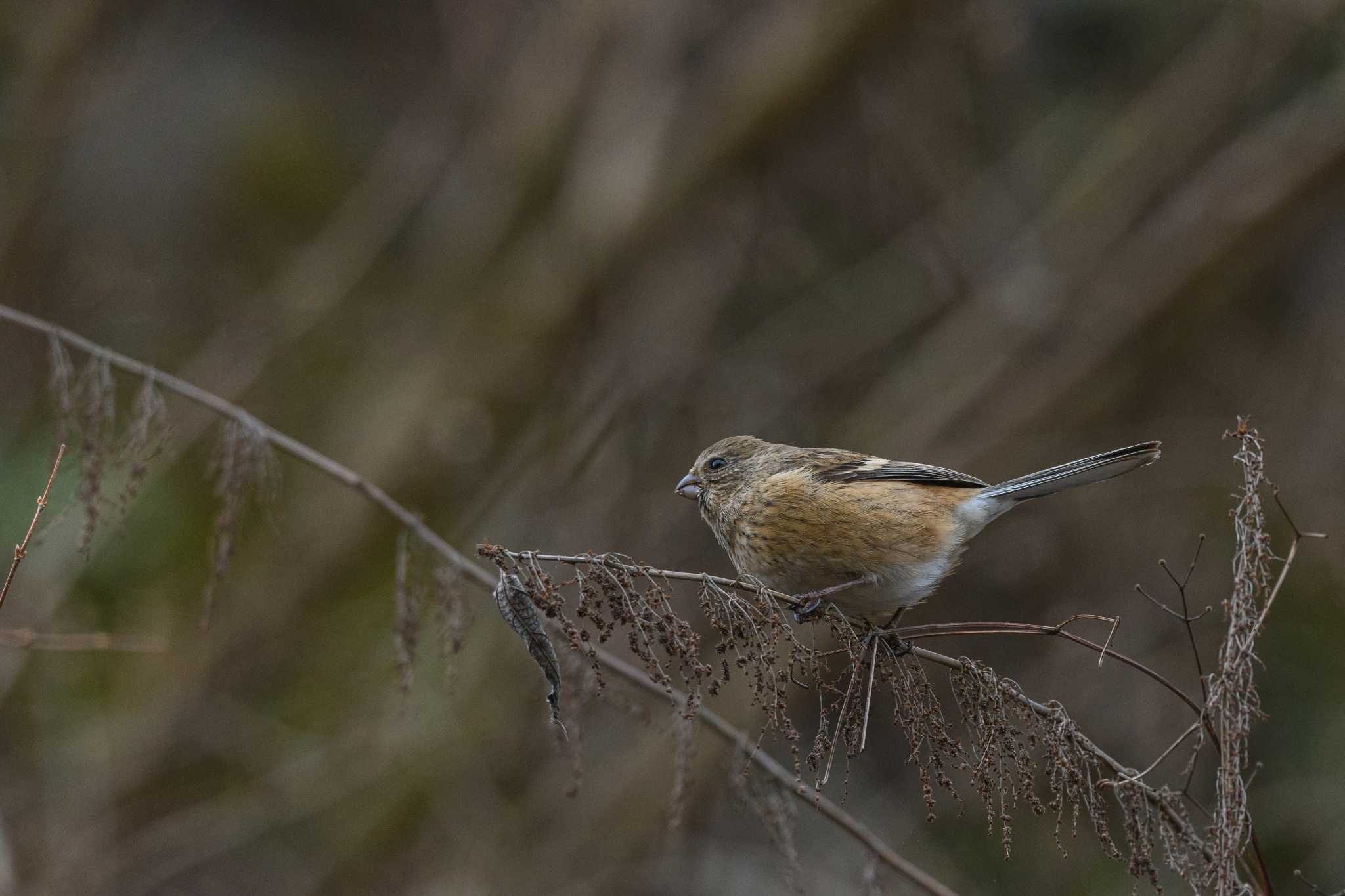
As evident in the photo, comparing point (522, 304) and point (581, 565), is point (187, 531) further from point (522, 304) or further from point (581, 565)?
point (581, 565)

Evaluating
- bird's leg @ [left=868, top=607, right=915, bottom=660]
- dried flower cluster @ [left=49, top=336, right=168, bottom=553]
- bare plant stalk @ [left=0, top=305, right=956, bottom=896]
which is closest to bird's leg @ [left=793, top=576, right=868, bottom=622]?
bird's leg @ [left=868, top=607, right=915, bottom=660]

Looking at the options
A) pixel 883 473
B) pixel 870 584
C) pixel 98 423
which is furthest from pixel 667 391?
pixel 98 423

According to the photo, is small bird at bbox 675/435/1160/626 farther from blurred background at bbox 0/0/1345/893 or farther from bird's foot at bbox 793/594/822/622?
blurred background at bbox 0/0/1345/893

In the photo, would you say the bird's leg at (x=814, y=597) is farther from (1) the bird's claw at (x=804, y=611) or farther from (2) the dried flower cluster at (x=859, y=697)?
(2) the dried flower cluster at (x=859, y=697)

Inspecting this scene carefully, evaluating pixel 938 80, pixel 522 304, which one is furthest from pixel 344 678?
pixel 938 80

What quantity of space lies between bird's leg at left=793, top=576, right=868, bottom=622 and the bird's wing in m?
0.46

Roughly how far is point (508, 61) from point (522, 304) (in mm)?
2917

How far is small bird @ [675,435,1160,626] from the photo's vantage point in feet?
12.1

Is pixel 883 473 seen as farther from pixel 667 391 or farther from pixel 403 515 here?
pixel 667 391

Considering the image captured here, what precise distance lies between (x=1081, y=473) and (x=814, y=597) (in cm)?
85

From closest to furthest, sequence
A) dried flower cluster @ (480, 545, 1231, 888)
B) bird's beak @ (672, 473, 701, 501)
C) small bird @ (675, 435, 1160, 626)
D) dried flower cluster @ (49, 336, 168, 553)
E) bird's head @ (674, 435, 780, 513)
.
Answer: dried flower cluster @ (480, 545, 1231, 888), dried flower cluster @ (49, 336, 168, 553), small bird @ (675, 435, 1160, 626), bird's head @ (674, 435, 780, 513), bird's beak @ (672, 473, 701, 501)

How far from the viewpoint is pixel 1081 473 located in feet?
11.5

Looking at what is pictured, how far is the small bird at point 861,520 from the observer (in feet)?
12.1

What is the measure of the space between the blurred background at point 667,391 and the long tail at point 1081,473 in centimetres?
170
